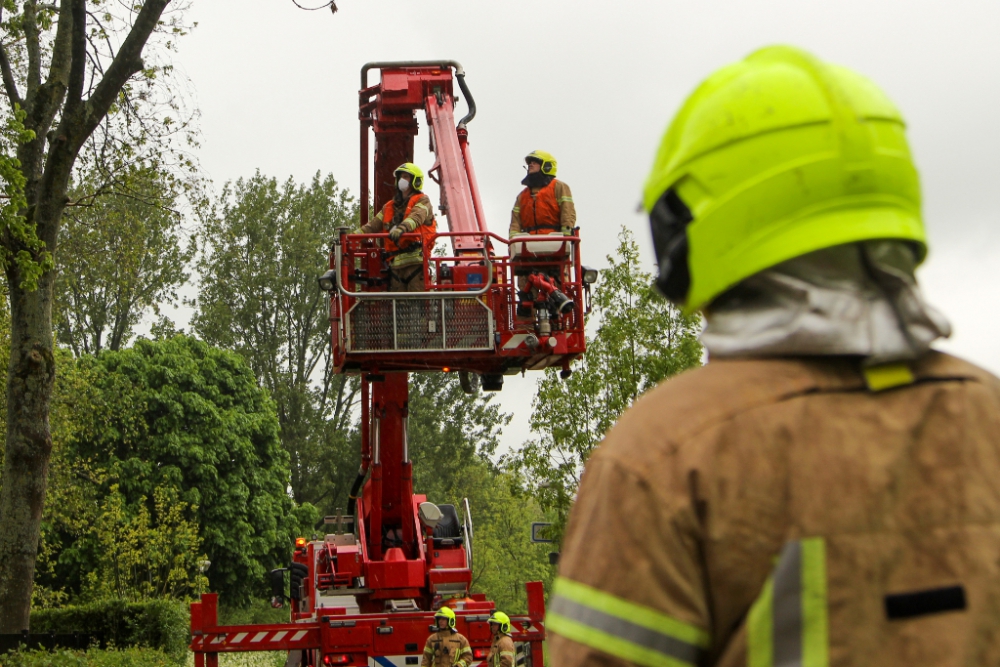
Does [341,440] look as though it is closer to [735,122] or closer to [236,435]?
[236,435]

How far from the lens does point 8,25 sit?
15.5 meters

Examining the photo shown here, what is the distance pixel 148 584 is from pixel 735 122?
3646cm

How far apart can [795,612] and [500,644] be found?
11.8 m

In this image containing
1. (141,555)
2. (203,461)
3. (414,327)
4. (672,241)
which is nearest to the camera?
(672,241)

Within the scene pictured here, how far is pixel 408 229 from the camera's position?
40.2 ft

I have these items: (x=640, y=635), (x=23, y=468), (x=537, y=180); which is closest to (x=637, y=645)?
(x=640, y=635)

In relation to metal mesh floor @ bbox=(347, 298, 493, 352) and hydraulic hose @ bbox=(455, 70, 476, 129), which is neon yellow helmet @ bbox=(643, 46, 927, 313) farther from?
hydraulic hose @ bbox=(455, 70, 476, 129)

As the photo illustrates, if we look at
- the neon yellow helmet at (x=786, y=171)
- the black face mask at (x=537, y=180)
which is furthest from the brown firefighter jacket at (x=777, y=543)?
the black face mask at (x=537, y=180)

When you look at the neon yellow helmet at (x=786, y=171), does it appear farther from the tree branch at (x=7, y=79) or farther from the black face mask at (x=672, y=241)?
the tree branch at (x=7, y=79)

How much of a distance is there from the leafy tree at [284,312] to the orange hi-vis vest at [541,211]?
3895 cm

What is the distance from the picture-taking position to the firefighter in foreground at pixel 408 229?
486 inches

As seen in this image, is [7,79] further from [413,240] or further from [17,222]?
[413,240]

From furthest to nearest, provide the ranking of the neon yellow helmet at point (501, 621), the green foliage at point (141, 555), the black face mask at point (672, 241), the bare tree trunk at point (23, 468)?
1. the green foliage at point (141, 555)
2. the bare tree trunk at point (23, 468)
3. the neon yellow helmet at point (501, 621)
4. the black face mask at point (672, 241)

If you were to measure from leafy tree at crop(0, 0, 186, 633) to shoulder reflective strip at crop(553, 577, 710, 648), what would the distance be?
43.7 feet
